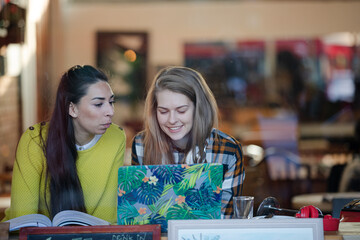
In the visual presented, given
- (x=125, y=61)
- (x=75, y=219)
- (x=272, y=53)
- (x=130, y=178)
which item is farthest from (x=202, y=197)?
(x=272, y=53)

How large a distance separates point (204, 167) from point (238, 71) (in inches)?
190

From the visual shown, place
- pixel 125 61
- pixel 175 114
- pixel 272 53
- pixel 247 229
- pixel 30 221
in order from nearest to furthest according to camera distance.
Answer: pixel 247 229 < pixel 30 221 < pixel 175 114 < pixel 125 61 < pixel 272 53

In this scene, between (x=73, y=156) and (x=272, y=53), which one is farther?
(x=272, y=53)

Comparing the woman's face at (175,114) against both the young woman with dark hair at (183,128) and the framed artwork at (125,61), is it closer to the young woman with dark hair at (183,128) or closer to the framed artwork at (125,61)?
the young woman with dark hair at (183,128)

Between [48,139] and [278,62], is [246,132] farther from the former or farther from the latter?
[48,139]

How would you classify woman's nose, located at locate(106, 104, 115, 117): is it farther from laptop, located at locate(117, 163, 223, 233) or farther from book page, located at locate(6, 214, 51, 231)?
book page, located at locate(6, 214, 51, 231)

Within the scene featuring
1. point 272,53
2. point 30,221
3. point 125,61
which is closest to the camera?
point 30,221

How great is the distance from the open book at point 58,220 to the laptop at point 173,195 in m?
0.15

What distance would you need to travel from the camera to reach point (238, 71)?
250 inches

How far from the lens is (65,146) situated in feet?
6.01

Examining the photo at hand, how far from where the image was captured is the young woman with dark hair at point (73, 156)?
181 centimetres

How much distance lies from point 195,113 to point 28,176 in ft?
1.96

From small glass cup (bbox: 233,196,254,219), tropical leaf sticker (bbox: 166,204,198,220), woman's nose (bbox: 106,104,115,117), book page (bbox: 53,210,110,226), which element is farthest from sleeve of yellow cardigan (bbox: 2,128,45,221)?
small glass cup (bbox: 233,196,254,219)

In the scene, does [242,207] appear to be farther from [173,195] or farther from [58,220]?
[58,220]
